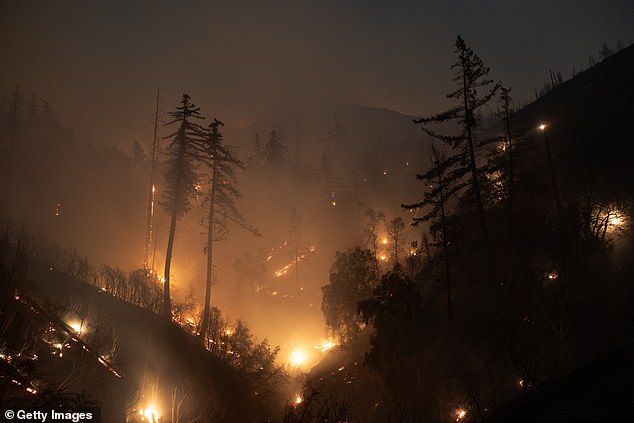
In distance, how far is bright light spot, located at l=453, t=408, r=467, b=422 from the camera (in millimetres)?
19859

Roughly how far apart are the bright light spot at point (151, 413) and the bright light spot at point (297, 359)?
3708 centimetres

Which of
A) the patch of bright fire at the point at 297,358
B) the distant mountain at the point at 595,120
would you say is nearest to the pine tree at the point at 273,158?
the patch of bright fire at the point at 297,358

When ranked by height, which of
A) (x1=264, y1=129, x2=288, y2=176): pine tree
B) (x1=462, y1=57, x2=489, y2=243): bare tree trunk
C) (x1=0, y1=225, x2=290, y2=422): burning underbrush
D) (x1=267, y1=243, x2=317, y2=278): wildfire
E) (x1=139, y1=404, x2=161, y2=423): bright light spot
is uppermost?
(x1=264, y1=129, x2=288, y2=176): pine tree

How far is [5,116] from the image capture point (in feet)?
246

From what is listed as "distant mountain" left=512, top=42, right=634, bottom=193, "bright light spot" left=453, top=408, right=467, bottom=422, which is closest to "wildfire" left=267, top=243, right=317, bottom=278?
"distant mountain" left=512, top=42, right=634, bottom=193

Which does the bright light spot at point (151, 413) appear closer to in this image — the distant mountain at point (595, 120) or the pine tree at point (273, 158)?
the distant mountain at point (595, 120)

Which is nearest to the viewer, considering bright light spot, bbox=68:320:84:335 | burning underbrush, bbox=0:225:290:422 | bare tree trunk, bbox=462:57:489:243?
burning underbrush, bbox=0:225:290:422

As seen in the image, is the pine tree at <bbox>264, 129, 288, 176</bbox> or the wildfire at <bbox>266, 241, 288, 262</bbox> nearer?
the wildfire at <bbox>266, 241, 288, 262</bbox>

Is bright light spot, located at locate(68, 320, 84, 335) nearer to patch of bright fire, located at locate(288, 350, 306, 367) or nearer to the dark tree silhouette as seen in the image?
the dark tree silhouette

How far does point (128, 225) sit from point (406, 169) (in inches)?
2789
